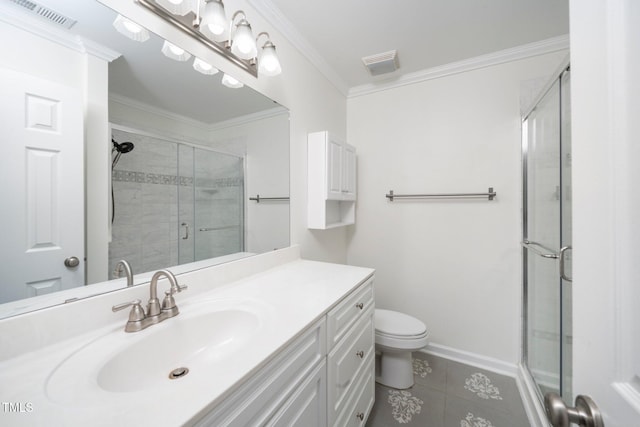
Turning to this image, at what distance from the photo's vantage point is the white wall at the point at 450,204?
182 cm

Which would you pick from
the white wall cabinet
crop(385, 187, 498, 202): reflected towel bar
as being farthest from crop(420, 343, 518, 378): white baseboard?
the white wall cabinet

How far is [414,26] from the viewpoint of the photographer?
158 cm

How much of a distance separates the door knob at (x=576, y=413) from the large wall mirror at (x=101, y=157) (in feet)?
3.78

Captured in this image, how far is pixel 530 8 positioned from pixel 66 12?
2173 millimetres

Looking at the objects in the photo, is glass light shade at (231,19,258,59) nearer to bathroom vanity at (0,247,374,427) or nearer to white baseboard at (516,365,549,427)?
bathroom vanity at (0,247,374,427)

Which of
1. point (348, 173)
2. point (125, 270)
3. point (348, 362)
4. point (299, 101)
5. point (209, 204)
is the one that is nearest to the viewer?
point (125, 270)

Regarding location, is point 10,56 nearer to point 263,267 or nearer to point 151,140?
point 151,140

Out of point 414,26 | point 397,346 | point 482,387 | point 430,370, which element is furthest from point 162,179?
point 482,387

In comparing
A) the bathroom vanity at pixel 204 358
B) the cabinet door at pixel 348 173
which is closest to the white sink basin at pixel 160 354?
the bathroom vanity at pixel 204 358

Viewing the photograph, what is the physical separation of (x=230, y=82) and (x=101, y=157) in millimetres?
702

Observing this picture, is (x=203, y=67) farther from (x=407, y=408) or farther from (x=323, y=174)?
(x=407, y=408)

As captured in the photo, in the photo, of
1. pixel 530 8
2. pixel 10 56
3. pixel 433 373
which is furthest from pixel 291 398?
pixel 530 8

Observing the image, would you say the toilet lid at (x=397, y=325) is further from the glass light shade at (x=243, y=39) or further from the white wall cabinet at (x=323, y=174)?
the glass light shade at (x=243, y=39)

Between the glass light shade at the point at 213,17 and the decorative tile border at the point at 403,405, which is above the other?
the glass light shade at the point at 213,17
